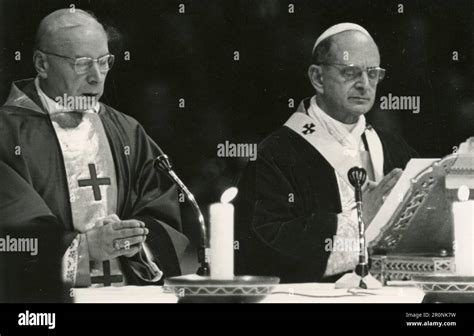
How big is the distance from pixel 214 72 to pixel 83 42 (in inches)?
22.0

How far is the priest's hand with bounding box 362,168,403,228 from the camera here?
367 centimetres

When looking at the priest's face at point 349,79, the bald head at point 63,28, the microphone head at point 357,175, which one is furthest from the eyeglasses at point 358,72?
the bald head at point 63,28

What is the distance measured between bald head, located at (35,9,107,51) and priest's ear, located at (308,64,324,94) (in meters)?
0.87

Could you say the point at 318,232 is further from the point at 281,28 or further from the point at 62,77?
the point at 62,77

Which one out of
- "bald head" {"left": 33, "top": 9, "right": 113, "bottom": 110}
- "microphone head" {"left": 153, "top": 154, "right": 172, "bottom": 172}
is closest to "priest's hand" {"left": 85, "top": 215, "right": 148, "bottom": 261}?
"microphone head" {"left": 153, "top": 154, "right": 172, "bottom": 172}

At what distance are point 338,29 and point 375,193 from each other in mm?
729

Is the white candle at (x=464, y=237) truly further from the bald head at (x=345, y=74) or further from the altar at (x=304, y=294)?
the bald head at (x=345, y=74)

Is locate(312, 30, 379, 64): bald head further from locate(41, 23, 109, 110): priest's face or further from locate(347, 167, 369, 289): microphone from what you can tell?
locate(41, 23, 109, 110): priest's face

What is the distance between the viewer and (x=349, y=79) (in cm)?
395

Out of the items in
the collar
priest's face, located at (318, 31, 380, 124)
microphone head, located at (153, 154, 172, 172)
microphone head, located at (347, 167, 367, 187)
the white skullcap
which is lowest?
microphone head, located at (347, 167, 367, 187)

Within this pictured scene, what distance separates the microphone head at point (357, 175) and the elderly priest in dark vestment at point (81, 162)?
2.36ft

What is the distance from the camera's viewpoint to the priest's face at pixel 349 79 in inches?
155

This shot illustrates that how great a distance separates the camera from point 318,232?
3836mm
